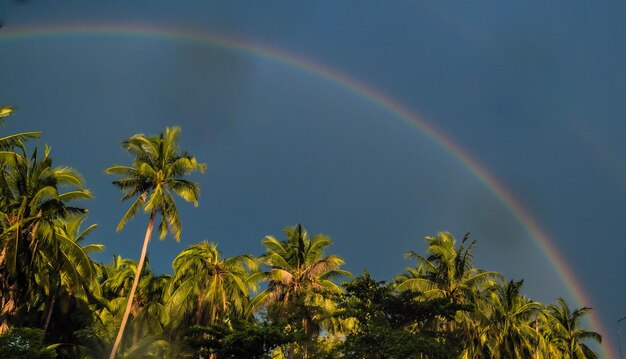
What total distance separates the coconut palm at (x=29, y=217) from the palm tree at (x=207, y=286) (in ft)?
37.0

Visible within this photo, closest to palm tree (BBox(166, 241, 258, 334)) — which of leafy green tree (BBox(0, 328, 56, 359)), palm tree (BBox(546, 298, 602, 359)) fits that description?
leafy green tree (BBox(0, 328, 56, 359))

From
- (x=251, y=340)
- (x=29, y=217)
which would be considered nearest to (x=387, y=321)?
(x=251, y=340)

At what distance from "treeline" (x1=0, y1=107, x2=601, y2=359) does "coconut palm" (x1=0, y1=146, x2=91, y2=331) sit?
6cm

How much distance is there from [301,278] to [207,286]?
719 cm

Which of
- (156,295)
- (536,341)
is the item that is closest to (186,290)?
(156,295)

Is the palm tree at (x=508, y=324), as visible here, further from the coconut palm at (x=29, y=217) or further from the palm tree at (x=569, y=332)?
the coconut palm at (x=29, y=217)

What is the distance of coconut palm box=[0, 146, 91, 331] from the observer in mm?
21516

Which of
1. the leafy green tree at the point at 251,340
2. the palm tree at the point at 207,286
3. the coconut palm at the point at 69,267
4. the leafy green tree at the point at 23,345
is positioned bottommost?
the leafy green tree at the point at 23,345

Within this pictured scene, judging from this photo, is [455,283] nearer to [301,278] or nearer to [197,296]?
[301,278]

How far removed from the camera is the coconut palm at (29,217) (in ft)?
70.6

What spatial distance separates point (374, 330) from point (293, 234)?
15588 mm

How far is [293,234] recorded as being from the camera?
3884 cm

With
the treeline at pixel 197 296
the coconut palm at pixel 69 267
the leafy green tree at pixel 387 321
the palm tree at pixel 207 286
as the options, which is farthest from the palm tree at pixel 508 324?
the coconut palm at pixel 69 267

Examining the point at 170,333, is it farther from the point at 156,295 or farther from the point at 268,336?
the point at 268,336
